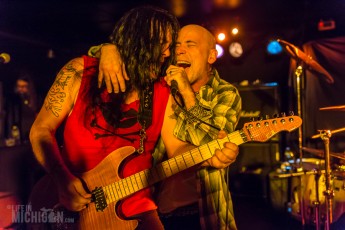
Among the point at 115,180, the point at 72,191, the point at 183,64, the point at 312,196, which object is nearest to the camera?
the point at 72,191

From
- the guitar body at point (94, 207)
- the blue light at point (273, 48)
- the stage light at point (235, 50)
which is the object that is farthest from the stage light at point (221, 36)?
the guitar body at point (94, 207)

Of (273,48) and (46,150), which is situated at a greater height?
(273,48)

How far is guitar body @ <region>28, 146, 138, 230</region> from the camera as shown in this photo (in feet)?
6.99

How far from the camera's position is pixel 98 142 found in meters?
2.24

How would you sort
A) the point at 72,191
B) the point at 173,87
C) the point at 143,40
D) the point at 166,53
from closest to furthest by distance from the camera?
the point at 72,191 → the point at 173,87 → the point at 143,40 → the point at 166,53

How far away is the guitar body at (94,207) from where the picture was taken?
213 centimetres

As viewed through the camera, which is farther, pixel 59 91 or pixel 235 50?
pixel 235 50

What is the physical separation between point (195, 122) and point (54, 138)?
0.96m

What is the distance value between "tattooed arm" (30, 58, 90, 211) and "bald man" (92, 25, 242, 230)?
203 millimetres

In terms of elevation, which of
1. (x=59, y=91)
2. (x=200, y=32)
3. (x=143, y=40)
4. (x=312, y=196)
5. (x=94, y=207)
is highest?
(x=200, y=32)

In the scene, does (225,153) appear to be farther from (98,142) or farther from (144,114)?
(98,142)

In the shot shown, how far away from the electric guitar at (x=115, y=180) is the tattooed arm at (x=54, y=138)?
89mm

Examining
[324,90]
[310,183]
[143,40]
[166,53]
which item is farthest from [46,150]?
[324,90]

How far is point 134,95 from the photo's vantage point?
2.39 m
